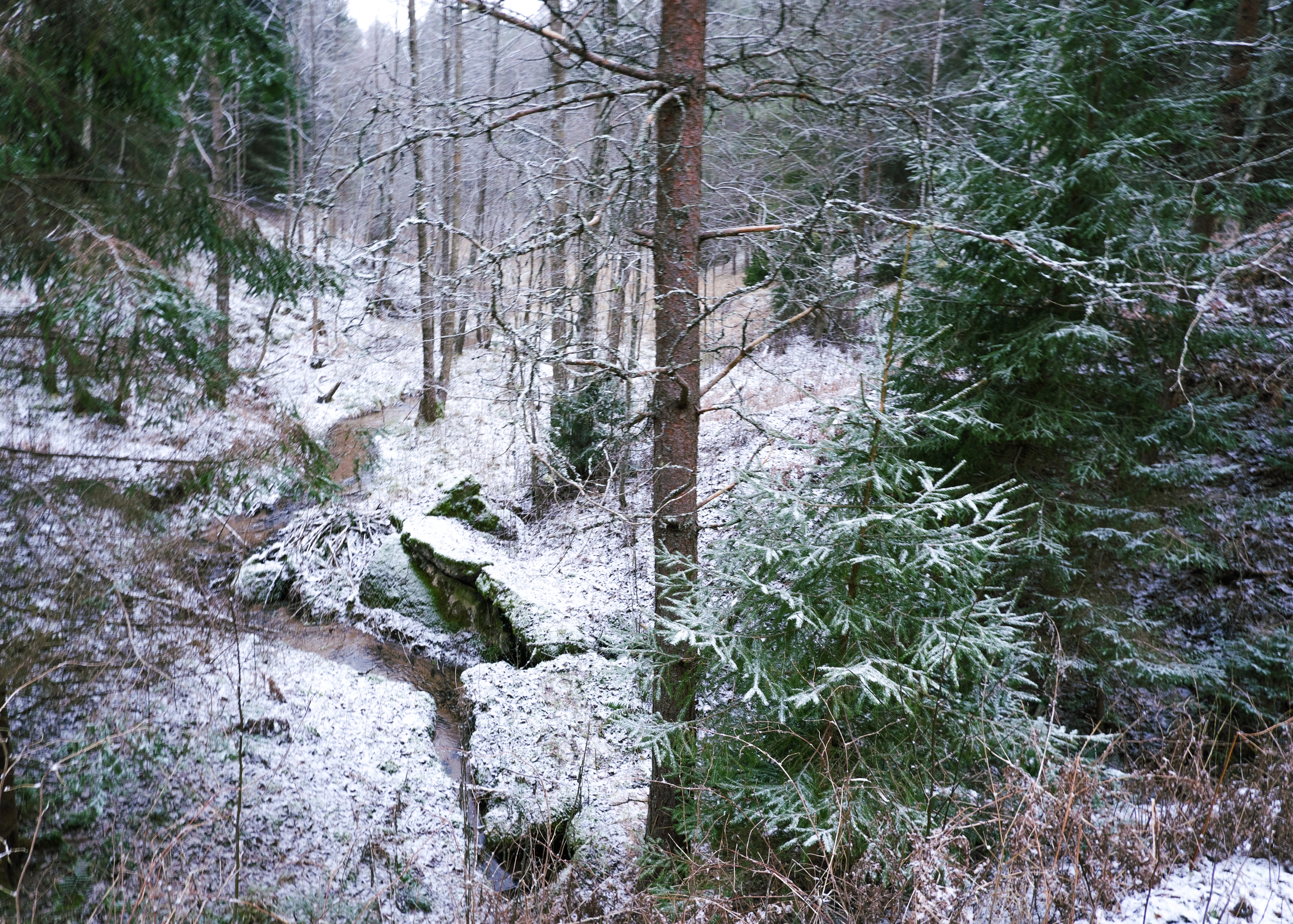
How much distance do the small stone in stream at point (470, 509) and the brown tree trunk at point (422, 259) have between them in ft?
6.30

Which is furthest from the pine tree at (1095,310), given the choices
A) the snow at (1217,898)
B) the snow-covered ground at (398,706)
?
the snow at (1217,898)

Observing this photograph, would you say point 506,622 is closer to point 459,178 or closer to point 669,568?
point 669,568

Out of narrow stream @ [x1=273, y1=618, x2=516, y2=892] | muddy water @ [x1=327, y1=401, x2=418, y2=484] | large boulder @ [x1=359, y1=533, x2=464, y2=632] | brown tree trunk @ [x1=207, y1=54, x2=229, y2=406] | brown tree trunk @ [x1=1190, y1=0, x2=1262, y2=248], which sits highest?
brown tree trunk @ [x1=1190, y1=0, x2=1262, y2=248]

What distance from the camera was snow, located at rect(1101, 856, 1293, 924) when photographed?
2842mm

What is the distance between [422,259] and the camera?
5.70 m

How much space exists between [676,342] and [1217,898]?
3.66 metres

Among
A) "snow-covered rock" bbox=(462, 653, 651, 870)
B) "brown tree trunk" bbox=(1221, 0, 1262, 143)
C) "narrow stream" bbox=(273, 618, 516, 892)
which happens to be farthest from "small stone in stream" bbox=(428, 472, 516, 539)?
"brown tree trunk" bbox=(1221, 0, 1262, 143)

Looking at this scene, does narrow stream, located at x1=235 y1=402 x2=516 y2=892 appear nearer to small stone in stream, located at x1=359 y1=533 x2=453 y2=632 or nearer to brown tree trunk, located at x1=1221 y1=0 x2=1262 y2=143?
small stone in stream, located at x1=359 y1=533 x2=453 y2=632

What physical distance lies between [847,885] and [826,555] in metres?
1.53

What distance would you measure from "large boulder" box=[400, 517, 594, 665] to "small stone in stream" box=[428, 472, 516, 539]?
0.19m

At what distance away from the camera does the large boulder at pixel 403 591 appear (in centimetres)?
927

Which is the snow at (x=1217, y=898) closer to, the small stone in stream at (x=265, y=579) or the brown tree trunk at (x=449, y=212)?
the brown tree trunk at (x=449, y=212)

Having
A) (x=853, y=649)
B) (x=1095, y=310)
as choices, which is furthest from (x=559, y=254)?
(x=1095, y=310)

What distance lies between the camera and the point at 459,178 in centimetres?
525
